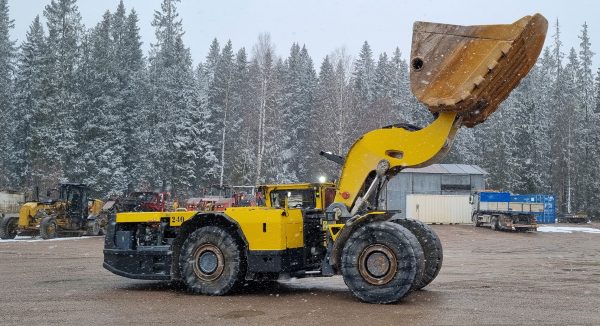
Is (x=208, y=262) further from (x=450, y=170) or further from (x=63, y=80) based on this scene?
(x=450, y=170)

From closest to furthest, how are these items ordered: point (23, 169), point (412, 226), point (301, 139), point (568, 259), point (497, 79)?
1. point (497, 79)
2. point (412, 226)
3. point (568, 259)
4. point (23, 169)
5. point (301, 139)

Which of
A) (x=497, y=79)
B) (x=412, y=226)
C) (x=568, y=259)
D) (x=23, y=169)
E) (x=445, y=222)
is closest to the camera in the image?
(x=497, y=79)

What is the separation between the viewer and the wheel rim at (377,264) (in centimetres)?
983

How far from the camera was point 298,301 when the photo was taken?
1045 centimetres

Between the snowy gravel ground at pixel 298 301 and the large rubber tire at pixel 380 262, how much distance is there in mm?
252

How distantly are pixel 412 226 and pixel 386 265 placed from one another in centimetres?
196

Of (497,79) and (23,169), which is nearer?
(497,79)

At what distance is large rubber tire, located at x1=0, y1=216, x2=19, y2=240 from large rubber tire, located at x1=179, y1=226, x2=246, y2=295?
21.7 meters

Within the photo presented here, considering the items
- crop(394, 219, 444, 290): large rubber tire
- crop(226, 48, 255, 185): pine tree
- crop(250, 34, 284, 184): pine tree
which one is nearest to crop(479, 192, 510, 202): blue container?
crop(250, 34, 284, 184): pine tree

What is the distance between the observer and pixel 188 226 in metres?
11.7

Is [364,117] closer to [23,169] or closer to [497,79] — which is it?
[23,169]

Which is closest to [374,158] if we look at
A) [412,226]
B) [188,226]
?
[412,226]

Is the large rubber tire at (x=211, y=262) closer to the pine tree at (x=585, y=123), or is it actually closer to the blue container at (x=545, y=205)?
the blue container at (x=545, y=205)

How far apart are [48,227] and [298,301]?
882 inches
